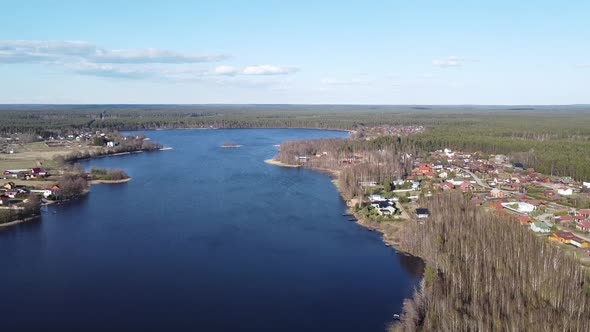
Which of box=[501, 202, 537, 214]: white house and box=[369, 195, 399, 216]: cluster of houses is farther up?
box=[501, 202, 537, 214]: white house

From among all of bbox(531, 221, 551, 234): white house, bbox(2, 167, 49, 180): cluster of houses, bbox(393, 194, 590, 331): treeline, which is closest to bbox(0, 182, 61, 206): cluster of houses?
bbox(2, 167, 49, 180): cluster of houses

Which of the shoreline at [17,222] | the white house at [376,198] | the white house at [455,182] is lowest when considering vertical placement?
the shoreline at [17,222]

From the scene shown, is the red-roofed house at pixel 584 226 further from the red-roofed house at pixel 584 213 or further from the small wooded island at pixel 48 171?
the small wooded island at pixel 48 171

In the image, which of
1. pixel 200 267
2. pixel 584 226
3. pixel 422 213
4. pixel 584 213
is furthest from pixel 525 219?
pixel 200 267

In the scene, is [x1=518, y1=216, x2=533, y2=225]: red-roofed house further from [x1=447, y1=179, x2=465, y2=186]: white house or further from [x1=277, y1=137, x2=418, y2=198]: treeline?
[x1=277, y1=137, x2=418, y2=198]: treeline

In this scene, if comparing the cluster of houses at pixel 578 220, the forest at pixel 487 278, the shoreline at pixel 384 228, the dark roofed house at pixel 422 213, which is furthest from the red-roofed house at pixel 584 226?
the shoreline at pixel 384 228

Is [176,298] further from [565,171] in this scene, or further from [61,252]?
[565,171]

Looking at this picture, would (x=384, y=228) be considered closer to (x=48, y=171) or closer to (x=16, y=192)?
(x=16, y=192)
